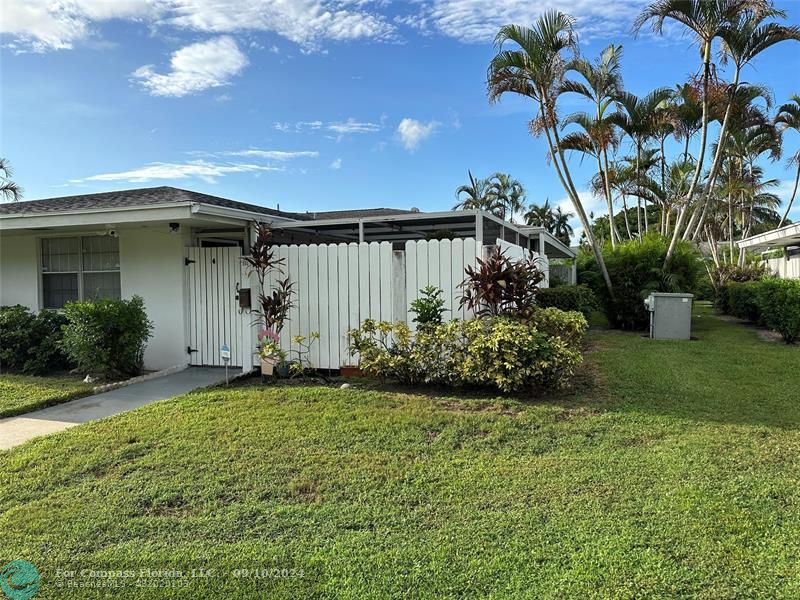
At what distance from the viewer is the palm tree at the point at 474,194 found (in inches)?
1347

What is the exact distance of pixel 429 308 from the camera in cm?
643

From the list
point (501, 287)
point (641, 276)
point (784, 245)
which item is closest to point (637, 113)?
point (641, 276)

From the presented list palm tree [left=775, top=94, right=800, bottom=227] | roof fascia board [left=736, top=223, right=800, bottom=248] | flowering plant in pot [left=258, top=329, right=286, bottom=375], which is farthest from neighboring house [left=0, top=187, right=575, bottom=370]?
palm tree [left=775, top=94, right=800, bottom=227]

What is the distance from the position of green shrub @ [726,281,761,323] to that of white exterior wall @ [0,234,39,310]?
50.8ft

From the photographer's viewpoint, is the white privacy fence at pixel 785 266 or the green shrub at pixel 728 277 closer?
the white privacy fence at pixel 785 266

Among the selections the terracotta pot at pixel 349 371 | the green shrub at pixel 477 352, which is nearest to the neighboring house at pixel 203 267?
the terracotta pot at pixel 349 371

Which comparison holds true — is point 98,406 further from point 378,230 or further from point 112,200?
point 378,230

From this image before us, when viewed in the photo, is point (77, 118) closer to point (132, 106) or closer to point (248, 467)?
point (132, 106)

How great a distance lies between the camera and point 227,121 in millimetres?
11820

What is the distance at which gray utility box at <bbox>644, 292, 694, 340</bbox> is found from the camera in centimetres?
1072

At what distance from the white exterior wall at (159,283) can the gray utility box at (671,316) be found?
940 cm

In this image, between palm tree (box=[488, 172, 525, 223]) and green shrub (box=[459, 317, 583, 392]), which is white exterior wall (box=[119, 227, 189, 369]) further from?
palm tree (box=[488, 172, 525, 223])

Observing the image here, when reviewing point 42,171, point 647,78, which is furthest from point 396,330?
point 647,78

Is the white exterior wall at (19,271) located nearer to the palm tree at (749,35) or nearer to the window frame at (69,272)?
the window frame at (69,272)
